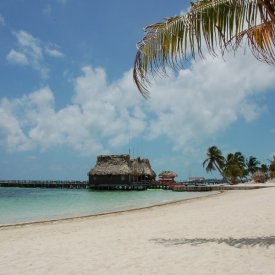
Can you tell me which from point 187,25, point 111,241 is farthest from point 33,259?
point 187,25

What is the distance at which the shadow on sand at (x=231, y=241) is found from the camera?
6457 mm

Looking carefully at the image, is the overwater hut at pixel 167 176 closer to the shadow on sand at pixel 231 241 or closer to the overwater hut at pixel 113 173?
the overwater hut at pixel 113 173

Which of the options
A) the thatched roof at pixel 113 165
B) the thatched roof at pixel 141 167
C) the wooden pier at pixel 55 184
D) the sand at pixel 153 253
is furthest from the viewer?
the wooden pier at pixel 55 184

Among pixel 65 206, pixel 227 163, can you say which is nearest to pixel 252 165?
pixel 227 163

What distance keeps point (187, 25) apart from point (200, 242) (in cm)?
374

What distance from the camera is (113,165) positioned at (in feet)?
171

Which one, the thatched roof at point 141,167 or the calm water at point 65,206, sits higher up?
the thatched roof at point 141,167

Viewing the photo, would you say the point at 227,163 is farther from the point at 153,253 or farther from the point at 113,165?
the point at 153,253

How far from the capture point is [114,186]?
5128 cm

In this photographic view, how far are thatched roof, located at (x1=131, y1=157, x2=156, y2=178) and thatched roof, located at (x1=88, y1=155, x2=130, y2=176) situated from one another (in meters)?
1.88

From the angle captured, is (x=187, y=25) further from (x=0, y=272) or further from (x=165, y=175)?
(x=165, y=175)

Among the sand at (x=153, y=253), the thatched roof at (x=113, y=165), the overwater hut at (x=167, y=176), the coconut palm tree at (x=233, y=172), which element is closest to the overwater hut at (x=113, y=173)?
the thatched roof at (x=113, y=165)

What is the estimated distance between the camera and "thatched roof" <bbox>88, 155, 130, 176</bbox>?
169 feet

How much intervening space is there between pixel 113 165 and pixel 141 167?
5.98 meters
